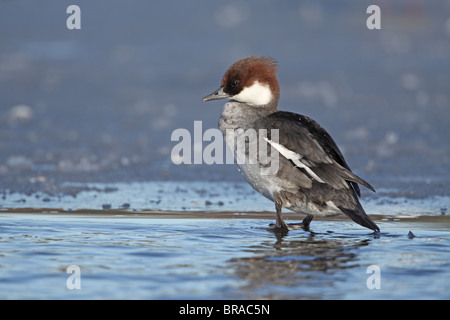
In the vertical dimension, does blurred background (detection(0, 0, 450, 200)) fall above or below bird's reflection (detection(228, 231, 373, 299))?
above

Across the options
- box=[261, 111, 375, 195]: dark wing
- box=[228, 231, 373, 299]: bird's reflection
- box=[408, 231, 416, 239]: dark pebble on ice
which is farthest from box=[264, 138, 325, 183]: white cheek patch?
box=[408, 231, 416, 239]: dark pebble on ice

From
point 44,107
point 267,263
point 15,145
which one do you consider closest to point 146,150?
point 15,145

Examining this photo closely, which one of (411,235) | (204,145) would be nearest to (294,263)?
(411,235)

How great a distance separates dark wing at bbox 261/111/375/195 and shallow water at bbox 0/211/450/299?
43 cm

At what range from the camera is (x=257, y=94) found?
629cm

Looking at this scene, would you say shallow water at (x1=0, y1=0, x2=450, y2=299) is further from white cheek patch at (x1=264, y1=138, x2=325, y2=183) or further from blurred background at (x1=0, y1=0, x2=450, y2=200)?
white cheek patch at (x1=264, y1=138, x2=325, y2=183)

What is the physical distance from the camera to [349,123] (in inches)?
411

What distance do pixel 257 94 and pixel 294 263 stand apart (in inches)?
80.3

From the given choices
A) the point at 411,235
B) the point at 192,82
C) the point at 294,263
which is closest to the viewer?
the point at 294,263

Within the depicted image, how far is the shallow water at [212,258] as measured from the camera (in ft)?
13.2

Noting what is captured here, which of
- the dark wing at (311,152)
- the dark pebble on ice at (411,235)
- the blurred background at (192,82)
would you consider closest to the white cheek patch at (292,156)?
the dark wing at (311,152)

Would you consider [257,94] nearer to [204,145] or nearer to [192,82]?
[204,145]

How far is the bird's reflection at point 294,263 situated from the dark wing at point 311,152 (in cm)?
43

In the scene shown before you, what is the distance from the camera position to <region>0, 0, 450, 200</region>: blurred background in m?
8.57
